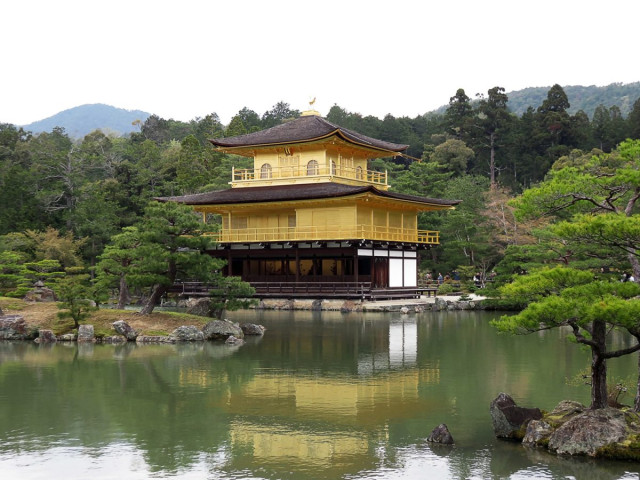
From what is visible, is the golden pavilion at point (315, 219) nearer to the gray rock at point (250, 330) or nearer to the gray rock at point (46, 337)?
the gray rock at point (250, 330)

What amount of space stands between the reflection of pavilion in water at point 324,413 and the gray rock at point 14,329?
36.8 ft

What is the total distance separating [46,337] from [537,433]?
Answer: 58.0 ft

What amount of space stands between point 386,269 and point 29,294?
1824 centimetres

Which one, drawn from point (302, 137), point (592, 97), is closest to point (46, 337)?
point (302, 137)

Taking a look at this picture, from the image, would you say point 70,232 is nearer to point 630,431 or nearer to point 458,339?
point 458,339

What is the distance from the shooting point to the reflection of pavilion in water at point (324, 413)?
10602 mm

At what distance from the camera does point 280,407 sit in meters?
13.6

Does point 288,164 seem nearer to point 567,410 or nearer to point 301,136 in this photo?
point 301,136

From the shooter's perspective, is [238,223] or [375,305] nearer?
[375,305]

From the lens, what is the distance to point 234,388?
1552 centimetres

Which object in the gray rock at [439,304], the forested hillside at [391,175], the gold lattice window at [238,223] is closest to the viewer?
the gray rock at [439,304]

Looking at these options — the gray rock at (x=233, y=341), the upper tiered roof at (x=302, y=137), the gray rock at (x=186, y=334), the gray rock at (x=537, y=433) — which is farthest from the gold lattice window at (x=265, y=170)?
the gray rock at (x=537, y=433)

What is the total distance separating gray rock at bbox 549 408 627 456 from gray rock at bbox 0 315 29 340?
18.9m

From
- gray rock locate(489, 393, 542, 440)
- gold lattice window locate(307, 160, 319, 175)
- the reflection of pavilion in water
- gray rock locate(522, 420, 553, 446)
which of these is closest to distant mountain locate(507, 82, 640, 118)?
gold lattice window locate(307, 160, 319, 175)
